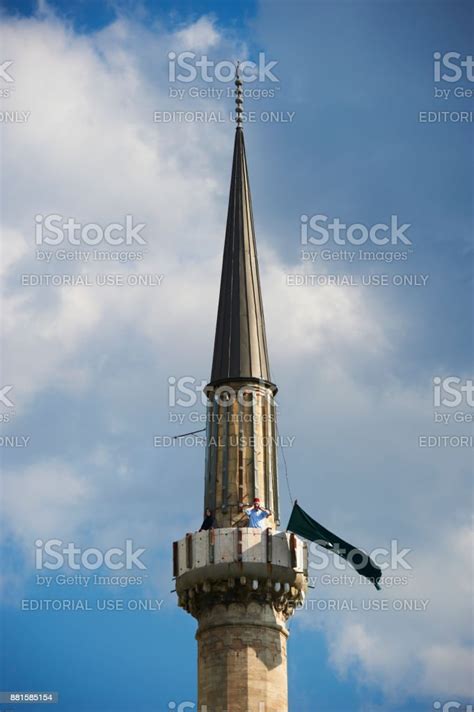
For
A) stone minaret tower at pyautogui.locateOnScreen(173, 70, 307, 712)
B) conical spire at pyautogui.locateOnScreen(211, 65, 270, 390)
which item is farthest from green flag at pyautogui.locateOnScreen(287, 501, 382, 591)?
conical spire at pyautogui.locateOnScreen(211, 65, 270, 390)

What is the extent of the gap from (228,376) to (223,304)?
15.1 feet

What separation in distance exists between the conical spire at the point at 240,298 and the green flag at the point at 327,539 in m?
7.07

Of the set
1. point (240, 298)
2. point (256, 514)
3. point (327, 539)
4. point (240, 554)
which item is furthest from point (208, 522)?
point (240, 298)

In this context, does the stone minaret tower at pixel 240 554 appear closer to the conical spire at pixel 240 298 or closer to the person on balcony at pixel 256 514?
the conical spire at pixel 240 298

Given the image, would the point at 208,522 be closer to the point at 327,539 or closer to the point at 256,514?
the point at 256,514

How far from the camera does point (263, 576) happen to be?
8075 cm

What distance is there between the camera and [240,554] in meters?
80.7

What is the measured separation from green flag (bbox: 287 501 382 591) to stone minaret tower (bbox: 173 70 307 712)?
1.53 meters

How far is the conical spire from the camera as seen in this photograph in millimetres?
86500

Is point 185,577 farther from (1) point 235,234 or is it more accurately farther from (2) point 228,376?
(1) point 235,234

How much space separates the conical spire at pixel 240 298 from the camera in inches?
3406

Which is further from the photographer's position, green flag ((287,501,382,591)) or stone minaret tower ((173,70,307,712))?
green flag ((287,501,382,591))

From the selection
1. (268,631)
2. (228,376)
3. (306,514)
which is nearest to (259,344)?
(228,376)

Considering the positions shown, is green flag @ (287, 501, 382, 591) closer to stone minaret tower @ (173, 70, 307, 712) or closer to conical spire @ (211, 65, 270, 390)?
stone minaret tower @ (173, 70, 307, 712)
